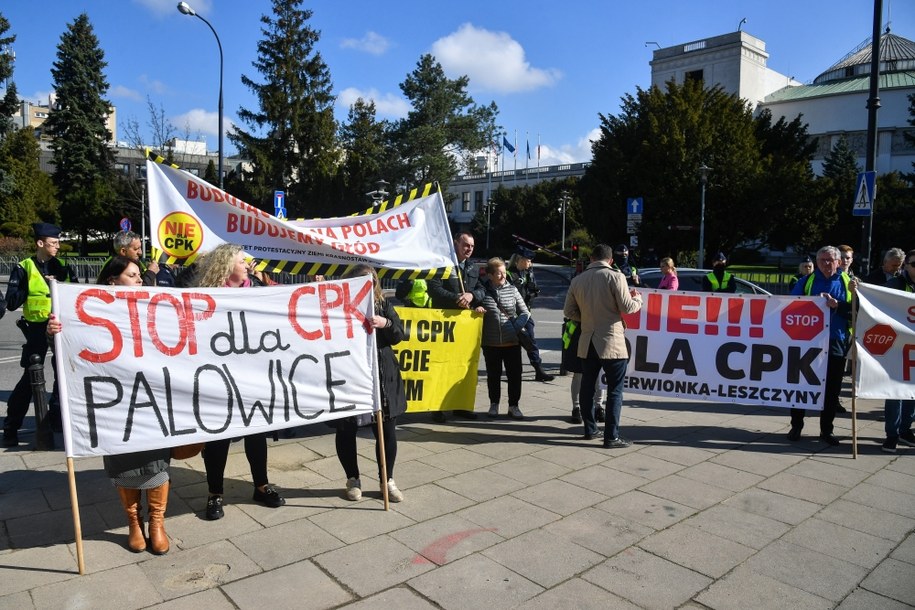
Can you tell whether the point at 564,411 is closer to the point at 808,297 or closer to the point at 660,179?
the point at 808,297

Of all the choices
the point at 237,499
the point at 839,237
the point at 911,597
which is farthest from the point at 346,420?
the point at 839,237

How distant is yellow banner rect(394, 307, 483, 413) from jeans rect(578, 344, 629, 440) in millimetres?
1221

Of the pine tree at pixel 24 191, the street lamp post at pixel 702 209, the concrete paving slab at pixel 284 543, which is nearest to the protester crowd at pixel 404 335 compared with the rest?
the concrete paving slab at pixel 284 543

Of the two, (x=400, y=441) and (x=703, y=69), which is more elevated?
(x=703, y=69)

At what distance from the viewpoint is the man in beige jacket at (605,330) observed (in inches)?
240

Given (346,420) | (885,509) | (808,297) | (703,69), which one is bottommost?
(885,509)

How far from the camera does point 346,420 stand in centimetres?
473

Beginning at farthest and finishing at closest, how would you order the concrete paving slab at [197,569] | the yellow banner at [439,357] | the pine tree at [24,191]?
the pine tree at [24,191]
the yellow banner at [439,357]
the concrete paving slab at [197,569]

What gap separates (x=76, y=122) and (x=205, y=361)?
188 feet

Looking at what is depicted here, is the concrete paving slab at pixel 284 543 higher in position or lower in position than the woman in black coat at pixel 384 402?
lower

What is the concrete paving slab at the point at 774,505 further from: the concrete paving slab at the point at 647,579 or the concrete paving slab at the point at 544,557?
the concrete paving slab at the point at 544,557

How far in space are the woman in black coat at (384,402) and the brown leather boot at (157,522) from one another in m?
1.23

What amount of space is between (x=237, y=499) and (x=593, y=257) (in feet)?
12.2

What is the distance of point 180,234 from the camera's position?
5883 mm
